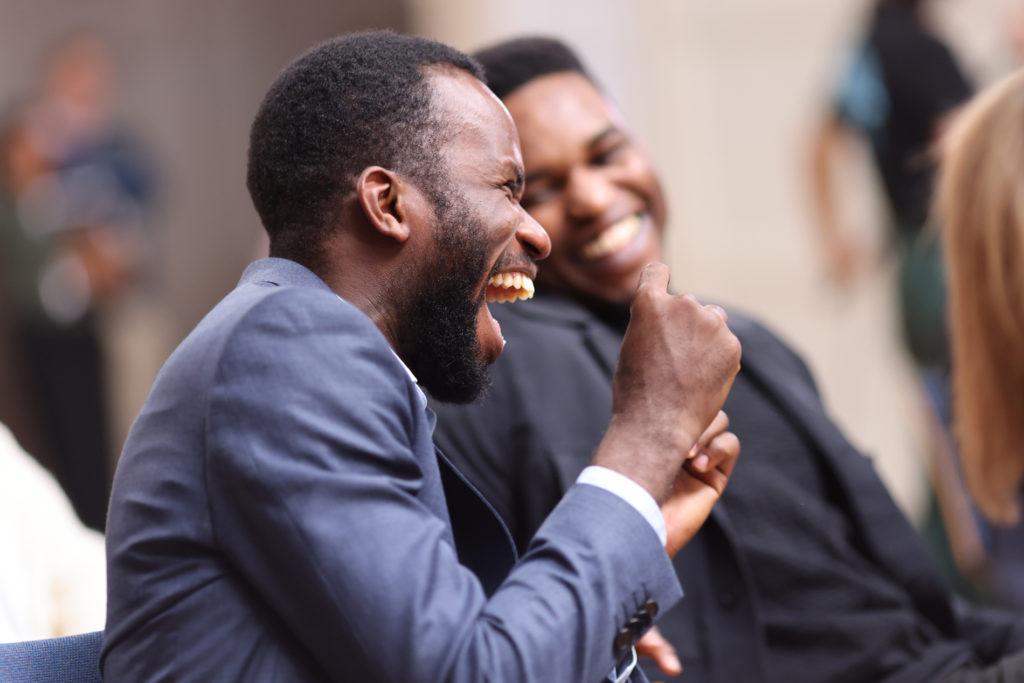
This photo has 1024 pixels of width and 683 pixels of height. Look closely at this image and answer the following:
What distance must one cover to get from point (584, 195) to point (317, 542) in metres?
1.28

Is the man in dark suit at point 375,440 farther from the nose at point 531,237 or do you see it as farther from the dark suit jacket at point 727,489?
the dark suit jacket at point 727,489

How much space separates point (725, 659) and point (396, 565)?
1.01 meters

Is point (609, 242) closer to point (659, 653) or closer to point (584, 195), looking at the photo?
point (584, 195)

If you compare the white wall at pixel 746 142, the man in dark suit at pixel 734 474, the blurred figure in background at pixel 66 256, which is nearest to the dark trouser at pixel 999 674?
the man in dark suit at pixel 734 474

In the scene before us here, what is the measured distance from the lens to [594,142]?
7.75ft

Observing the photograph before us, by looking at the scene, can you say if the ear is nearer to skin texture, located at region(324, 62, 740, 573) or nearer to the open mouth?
skin texture, located at region(324, 62, 740, 573)

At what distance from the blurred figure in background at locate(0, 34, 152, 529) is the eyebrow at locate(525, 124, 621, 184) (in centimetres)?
424

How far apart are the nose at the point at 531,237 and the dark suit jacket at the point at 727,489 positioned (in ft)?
1.91

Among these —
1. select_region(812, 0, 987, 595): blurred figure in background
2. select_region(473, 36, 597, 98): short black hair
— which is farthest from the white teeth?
select_region(812, 0, 987, 595): blurred figure in background

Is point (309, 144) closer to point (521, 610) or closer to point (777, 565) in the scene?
point (521, 610)

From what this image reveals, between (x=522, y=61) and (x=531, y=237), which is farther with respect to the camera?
(x=522, y=61)

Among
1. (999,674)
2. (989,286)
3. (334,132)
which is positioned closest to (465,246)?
(334,132)

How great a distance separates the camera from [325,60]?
4.76 feet

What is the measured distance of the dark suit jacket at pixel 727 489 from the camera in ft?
6.72
